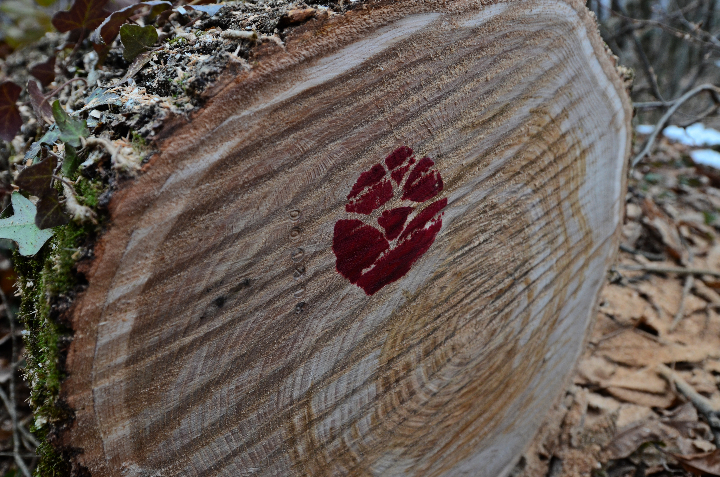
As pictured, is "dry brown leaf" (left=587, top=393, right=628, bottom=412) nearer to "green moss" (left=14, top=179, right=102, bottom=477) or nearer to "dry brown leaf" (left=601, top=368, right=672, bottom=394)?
"dry brown leaf" (left=601, top=368, right=672, bottom=394)

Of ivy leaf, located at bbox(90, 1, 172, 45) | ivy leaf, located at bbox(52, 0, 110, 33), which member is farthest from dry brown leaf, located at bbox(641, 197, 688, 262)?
ivy leaf, located at bbox(52, 0, 110, 33)

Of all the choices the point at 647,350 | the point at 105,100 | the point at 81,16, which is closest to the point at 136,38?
the point at 105,100

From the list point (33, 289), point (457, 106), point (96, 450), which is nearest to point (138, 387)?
point (96, 450)

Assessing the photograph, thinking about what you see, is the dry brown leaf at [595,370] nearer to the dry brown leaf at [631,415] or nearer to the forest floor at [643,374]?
the forest floor at [643,374]

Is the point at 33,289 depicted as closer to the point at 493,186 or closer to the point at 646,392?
the point at 493,186

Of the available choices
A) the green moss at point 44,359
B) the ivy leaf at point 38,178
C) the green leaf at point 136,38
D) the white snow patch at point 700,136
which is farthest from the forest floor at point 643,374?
the white snow patch at point 700,136
